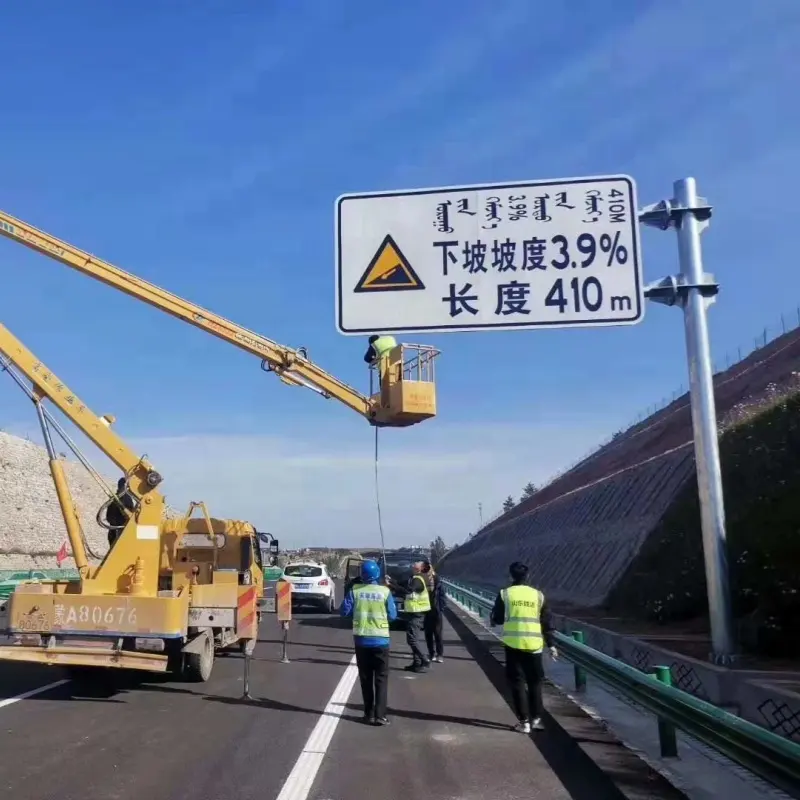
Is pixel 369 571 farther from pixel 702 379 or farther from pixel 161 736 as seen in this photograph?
pixel 702 379

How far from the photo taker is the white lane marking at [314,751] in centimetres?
628

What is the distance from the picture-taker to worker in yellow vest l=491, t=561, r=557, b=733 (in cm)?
826

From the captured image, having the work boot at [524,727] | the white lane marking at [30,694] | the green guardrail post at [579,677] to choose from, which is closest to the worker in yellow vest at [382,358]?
the green guardrail post at [579,677]

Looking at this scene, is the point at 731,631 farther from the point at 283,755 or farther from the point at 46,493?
the point at 46,493

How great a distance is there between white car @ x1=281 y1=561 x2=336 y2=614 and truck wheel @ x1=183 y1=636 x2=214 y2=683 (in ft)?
48.7

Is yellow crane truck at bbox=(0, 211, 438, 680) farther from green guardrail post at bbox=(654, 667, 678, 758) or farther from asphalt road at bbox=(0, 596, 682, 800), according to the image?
green guardrail post at bbox=(654, 667, 678, 758)

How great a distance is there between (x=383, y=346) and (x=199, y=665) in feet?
19.5

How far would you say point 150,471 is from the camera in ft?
42.8

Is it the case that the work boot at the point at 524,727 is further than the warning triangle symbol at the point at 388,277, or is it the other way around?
the work boot at the point at 524,727

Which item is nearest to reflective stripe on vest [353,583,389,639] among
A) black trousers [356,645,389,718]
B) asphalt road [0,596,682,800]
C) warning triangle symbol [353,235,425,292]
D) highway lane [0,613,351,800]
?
black trousers [356,645,389,718]

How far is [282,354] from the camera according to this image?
15594mm

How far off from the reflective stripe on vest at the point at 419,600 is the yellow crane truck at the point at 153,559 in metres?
2.49

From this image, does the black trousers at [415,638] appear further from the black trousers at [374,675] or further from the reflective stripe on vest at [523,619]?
the reflective stripe on vest at [523,619]

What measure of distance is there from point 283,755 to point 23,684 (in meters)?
5.87
